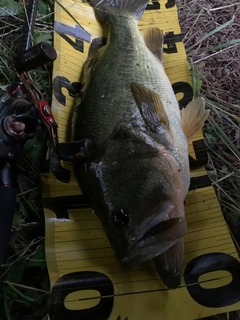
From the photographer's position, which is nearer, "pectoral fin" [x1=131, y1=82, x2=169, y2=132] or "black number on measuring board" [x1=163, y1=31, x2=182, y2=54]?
"pectoral fin" [x1=131, y1=82, x2=169, y2=132]

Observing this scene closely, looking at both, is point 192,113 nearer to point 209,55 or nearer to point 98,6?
point 209,55

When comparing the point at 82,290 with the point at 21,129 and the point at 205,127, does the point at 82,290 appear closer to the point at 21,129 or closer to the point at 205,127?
the point at 21,129

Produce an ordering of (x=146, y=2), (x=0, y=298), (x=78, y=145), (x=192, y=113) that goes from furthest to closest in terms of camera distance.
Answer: (x=146, y=2) < (x=192, y=113) < (x=0, y=298) < (x=78, y=145)

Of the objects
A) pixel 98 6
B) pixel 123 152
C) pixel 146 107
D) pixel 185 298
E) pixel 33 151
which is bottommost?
pixel 185 298

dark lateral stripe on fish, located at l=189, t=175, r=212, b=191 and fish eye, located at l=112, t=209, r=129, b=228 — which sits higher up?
fish eye, located at l=112, t=209, r=129, b=228

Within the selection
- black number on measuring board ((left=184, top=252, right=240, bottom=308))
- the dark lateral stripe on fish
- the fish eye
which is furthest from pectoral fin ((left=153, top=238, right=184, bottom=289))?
the dark lateral stripe on fish

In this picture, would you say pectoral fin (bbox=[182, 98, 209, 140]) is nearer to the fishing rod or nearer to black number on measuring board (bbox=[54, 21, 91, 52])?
the fishing rod

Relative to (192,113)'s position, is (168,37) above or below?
above

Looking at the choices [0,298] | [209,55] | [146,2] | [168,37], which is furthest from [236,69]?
[0,298]
